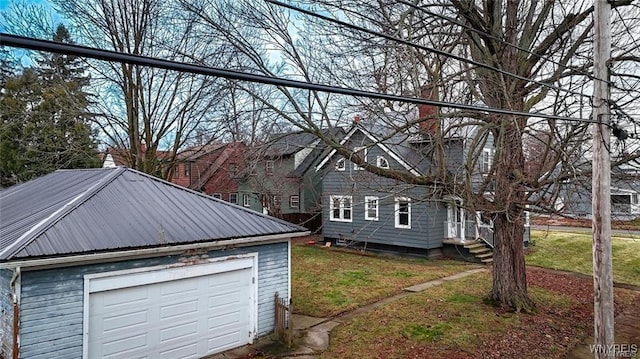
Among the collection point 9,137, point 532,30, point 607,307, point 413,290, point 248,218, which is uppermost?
point 532,30

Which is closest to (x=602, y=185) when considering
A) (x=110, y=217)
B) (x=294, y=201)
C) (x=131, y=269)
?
(x=131, y=269)

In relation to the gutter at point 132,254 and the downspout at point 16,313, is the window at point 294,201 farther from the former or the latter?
the downspout at point 16,313

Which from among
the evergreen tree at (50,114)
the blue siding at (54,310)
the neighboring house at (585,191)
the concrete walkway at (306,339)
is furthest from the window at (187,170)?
the neighboring house at (585,191)

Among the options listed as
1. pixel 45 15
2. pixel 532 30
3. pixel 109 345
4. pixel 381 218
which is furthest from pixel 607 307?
pixel 45 15

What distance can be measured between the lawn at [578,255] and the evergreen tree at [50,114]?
60.0ft

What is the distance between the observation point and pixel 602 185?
5.70m

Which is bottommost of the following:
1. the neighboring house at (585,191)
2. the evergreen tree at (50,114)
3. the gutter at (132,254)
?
the gutter at (132,254)

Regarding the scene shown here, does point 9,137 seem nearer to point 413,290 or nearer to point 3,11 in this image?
point 3,11

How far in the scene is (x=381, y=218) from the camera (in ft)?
67.4

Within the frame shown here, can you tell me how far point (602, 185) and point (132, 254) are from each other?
7.47 meters

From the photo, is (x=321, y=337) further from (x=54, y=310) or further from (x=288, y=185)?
(x=288, y=185)

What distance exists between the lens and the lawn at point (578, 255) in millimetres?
16078

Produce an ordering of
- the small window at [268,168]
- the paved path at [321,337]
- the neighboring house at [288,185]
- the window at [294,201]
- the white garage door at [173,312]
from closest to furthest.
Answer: the white garage door at [173,312] < the paved path at [321,337] < the neighboring house at [288,185] < the small window at [268,168] < the window at [294,201]

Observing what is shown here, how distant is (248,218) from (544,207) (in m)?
6.48
